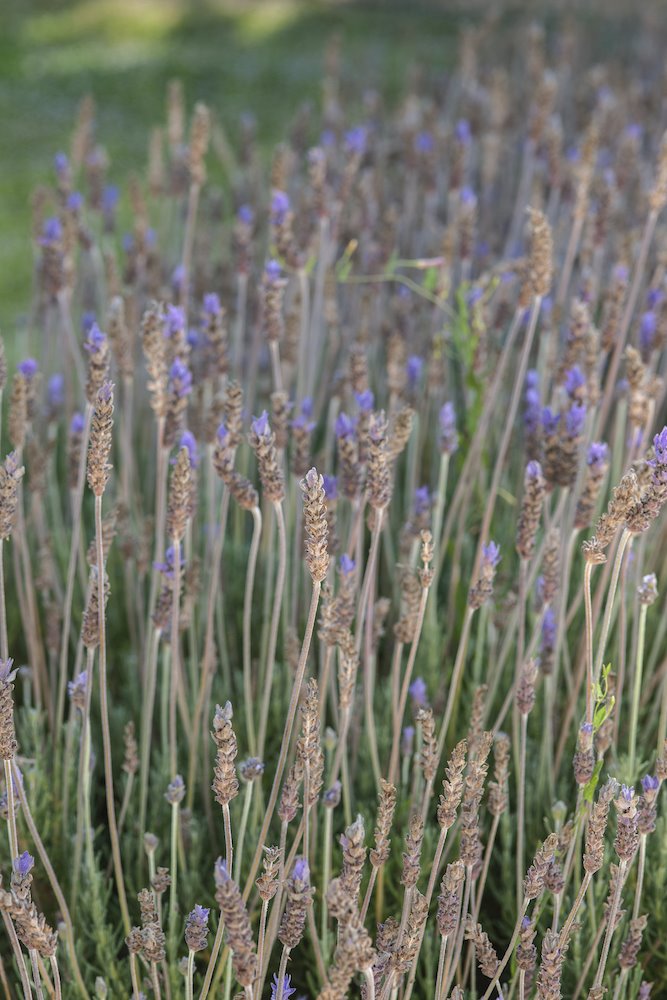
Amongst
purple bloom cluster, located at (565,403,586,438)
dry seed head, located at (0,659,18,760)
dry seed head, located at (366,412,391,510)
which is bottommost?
dry seed head, located at (0,659,18,760)

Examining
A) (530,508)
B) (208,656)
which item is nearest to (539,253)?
(530,508)

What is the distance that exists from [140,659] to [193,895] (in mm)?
453

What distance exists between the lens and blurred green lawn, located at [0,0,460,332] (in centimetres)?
506

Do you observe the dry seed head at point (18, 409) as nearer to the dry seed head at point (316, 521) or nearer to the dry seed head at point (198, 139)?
the dry seed head at point (316, 521)

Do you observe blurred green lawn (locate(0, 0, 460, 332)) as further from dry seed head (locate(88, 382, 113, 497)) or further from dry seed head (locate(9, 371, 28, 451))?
dry seed head (locate(88, 382, 113, 497))

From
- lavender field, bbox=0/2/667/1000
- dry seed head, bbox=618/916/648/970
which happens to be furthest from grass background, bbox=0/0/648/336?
dry seed head, bbox=618/916/648/970

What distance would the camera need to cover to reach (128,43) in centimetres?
697

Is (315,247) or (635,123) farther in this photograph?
(635,123)

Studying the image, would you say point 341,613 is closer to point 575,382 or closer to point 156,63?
point 575,382

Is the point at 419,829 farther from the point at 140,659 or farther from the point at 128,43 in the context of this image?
the point at 128,43

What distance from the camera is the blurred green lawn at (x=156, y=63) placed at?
16.6ft

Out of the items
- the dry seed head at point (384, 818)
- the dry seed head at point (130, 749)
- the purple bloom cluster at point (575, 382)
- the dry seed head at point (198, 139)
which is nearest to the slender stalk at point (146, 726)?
the dry seed head at point (130, 749)

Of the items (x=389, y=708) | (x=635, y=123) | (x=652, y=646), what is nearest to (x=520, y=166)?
(x=635, y=123)

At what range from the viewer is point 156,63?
640 centimetres
